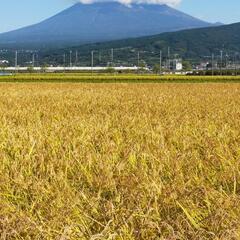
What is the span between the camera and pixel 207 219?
11.4 feet

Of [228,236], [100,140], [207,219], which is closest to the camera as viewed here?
[228,236]

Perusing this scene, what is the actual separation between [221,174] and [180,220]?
176cm

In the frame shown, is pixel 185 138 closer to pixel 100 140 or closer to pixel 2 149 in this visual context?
pixel 100 140

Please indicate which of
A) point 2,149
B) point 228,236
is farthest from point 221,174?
point 2,149

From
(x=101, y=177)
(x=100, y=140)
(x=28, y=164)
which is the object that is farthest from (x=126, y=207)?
(x=100, y=140)

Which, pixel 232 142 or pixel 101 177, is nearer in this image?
pixel 101 177

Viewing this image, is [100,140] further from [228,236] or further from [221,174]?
[228,236]

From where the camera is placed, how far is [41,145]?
6.88m

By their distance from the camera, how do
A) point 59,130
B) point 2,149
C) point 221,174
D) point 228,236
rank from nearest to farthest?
point 228,236, point 221,174, point 2,149, point 59,130

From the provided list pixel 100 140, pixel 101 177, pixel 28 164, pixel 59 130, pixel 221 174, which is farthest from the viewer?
pixel 59 130

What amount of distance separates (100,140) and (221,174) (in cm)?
252

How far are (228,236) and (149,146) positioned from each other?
398 cm

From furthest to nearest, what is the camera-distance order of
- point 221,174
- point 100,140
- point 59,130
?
point 59,130 < point 100,140 < point 221,174

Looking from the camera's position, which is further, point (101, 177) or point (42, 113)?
point (42, 113)
